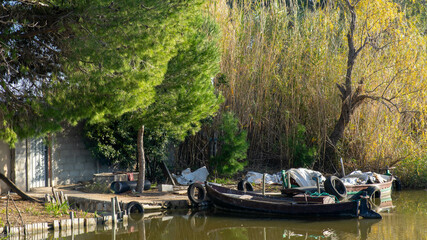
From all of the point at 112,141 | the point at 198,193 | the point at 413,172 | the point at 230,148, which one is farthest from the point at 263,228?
the point at 413,172

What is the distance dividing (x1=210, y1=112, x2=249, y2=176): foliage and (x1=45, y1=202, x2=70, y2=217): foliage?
6.12m

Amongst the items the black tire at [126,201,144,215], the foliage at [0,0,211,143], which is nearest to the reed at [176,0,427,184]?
the black tire at [126,201,144,215]

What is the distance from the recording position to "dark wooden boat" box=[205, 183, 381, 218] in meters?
11.2

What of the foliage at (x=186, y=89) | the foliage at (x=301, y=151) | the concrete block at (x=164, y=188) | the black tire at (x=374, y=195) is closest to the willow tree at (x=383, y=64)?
the foliage at (x=301, y=151)

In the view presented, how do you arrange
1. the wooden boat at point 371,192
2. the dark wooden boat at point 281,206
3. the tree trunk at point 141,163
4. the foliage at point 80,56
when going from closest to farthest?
1. the foliage at point 80,56
2. the dark wooden boat at point 281,206
3. the wooden boat at point 371,192
4. the tree trunk at point 141,163

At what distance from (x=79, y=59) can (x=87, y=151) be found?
6.44 m

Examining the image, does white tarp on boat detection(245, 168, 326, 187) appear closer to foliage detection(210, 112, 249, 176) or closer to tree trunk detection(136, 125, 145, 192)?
foliage detection(210, 112, 249, 176)

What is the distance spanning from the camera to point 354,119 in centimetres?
1723

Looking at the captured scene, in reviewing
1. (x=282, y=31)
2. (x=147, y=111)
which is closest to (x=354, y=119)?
(x=282, y=31)

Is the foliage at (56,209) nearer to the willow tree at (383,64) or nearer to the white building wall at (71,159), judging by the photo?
the white building wall at (71,159)

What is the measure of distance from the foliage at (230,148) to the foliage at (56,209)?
20.1 feet

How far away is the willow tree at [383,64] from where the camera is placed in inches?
654

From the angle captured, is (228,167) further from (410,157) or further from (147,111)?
(410,157)

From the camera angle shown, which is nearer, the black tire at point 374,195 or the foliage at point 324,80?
the black tire at point 374,195
